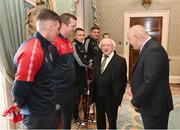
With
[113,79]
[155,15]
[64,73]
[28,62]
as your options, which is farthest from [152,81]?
[155,15]

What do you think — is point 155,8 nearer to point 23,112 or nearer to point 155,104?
point 155,104

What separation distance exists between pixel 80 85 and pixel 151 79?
1.49m

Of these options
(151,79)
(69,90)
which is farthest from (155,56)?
(69,90)

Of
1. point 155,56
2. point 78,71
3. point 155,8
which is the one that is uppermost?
point 155,8

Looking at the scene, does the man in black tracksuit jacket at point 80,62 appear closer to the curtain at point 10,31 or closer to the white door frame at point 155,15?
the curtain at point 10,31

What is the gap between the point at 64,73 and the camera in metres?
2.21

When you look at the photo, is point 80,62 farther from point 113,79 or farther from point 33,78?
point 33,78

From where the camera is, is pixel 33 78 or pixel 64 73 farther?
pixel 64 73

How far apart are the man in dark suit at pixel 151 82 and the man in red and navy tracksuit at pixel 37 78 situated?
0.77m

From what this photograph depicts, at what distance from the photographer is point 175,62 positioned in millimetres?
5688

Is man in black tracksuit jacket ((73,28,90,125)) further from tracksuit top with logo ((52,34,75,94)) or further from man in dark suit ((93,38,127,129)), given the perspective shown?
tracksuit top with logo ((52,34,75,94))

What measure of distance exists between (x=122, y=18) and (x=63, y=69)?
3.93 metres

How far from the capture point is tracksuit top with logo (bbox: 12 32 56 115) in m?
1.45

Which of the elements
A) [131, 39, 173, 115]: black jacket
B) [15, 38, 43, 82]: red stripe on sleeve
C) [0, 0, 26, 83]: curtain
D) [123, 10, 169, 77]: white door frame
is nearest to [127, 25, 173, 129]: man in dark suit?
[131, 39, 173, 115]: black jacket
